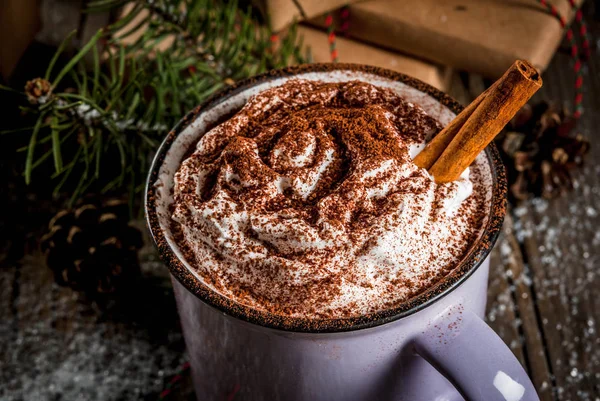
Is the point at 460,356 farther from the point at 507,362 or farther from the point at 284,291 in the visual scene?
the point at 284,291

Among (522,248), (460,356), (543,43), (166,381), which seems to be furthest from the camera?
(543,43)

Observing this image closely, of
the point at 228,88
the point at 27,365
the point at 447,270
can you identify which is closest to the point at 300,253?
the point at 447,270

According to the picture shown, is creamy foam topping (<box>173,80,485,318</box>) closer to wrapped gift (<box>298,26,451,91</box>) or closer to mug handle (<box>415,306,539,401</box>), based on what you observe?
mug handle (<box>415,306,539,401</box>)

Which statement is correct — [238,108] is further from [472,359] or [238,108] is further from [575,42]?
[575,42]

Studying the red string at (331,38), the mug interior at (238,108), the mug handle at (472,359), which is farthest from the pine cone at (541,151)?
the mug handle at (472,359)

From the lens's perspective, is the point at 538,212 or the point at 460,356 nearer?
the point at 460,356

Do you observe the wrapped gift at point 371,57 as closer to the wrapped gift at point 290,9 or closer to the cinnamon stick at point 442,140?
the wrapped gift at point 290,9
